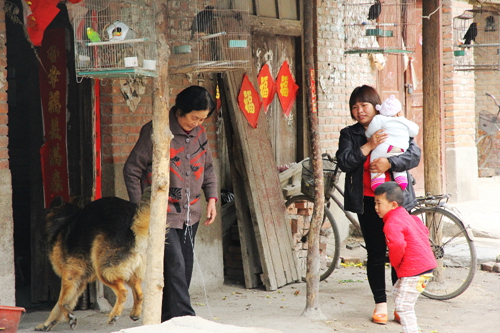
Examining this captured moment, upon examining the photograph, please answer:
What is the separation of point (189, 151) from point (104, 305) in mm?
1933

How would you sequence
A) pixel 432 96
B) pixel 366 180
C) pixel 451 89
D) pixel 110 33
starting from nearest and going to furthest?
pixel 110 33
pixel 366 180
pixel 432 96
pixel 451 89

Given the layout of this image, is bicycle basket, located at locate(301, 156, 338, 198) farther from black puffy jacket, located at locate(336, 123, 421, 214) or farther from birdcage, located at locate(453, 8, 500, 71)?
birdcage, located at locate(453, 8, 500, 71)

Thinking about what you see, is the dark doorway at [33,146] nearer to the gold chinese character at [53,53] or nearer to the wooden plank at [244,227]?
the gold chinese character at [53,53]

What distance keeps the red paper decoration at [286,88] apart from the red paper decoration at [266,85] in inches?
5.2

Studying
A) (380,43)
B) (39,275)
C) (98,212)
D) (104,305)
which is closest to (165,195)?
(98,212)

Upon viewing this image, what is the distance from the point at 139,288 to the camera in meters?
5.30

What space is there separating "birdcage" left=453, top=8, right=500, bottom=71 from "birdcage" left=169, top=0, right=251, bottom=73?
549 cm

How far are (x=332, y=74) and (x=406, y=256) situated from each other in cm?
450

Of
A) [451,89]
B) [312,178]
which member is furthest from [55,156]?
[451,89]

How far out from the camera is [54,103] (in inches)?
234

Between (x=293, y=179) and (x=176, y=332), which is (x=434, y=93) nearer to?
(x=293, y=179)

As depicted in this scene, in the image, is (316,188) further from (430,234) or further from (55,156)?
(55,156)

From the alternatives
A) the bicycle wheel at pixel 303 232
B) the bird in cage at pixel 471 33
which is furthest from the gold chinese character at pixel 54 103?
the bird in cage at pixel 471 33

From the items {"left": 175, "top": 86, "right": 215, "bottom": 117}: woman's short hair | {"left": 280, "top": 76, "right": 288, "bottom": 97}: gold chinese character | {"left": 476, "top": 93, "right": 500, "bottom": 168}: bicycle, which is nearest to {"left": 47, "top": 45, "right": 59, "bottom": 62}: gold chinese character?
{"left": 175, "top": 86, "right": 215, "bottom": 117}: woman's short hair
